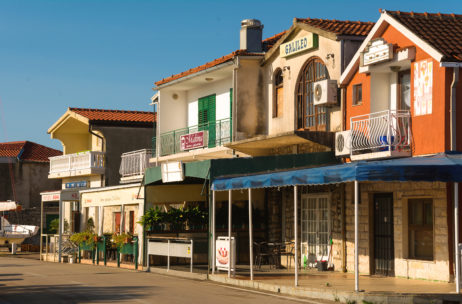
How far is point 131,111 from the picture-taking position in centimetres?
4369

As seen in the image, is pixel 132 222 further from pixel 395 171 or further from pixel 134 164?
pixel 395 171

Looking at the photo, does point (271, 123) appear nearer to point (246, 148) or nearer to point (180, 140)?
point (246, 148)

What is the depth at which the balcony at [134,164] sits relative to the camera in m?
35.9

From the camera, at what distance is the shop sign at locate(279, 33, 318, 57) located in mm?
24422

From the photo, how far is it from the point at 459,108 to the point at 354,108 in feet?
13.7

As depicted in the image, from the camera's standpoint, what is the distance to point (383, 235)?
864 inches

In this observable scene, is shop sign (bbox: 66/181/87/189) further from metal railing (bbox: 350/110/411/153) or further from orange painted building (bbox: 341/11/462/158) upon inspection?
metal railing (bbox: 350/110/411/153)

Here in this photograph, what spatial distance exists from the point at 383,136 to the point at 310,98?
16.2 ft

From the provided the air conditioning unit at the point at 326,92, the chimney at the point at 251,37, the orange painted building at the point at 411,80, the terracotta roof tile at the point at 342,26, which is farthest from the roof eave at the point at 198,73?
the orange painted building at the point at 411,80

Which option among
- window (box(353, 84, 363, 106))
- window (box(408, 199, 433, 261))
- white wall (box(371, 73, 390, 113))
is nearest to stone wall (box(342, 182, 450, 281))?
window (box(408, 199, 433, 261))

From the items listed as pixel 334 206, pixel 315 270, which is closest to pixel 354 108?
pixel 334 206

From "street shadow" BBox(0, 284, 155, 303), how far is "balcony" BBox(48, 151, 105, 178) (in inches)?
771

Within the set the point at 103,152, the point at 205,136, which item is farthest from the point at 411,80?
the point at 103,152

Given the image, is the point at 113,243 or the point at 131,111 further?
the point at 131,111
